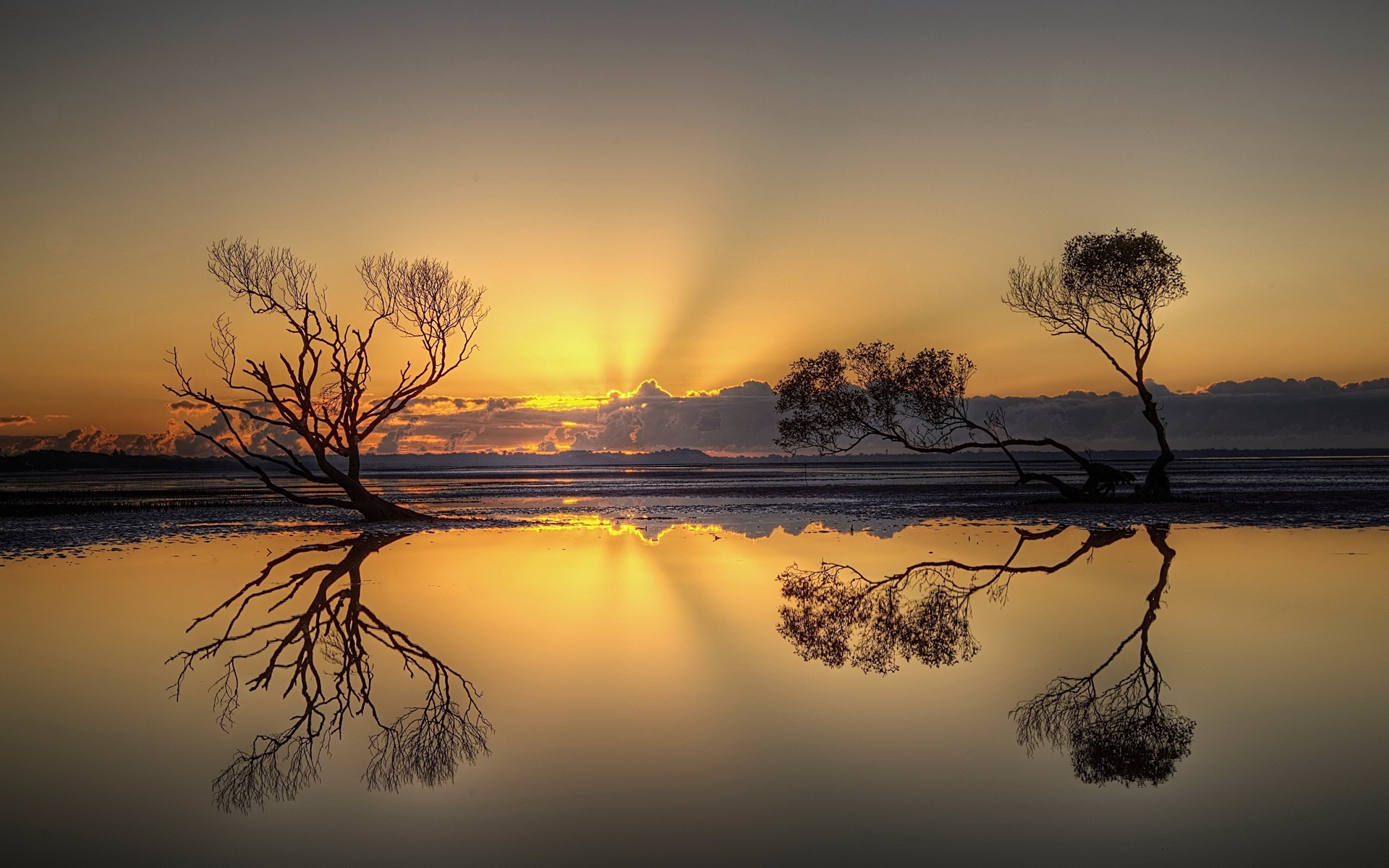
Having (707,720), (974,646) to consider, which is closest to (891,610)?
(974,646)

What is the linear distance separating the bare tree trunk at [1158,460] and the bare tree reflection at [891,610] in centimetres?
2355

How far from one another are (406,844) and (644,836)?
1951mm

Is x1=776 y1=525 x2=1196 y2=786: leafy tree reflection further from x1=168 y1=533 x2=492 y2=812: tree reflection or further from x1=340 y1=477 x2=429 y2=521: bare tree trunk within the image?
x1=340 y1=477 x2=429 y2=521: bare tree trunk

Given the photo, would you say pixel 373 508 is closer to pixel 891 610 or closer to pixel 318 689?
pixel 891 610

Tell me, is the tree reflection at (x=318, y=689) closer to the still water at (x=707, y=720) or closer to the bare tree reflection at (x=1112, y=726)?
the still water at (x=707, y=720)

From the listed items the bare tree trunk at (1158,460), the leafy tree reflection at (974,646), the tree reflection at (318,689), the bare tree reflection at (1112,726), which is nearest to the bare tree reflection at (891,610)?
the leafy tree reflection at (974,646)

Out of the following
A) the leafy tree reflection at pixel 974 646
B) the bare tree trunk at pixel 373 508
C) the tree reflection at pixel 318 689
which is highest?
the bare tree trunk at pixel 373 508

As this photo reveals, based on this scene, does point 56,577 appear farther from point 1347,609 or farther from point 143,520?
point 1347,609

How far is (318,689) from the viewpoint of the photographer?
1309 cm

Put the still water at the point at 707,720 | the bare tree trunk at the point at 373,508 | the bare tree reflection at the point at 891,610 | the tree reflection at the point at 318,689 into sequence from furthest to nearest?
the bare tree trunk at the point at 373,508, the bare tree reflection at the point at 891,610, the tree reflection at the point at 318,689, the still water at the point at 707,720

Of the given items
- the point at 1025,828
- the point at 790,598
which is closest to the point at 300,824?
the point at 1025,828

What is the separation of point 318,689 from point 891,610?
1051cm

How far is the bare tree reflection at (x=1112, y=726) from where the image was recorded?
363 inches

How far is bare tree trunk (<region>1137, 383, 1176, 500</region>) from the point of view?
156ft
